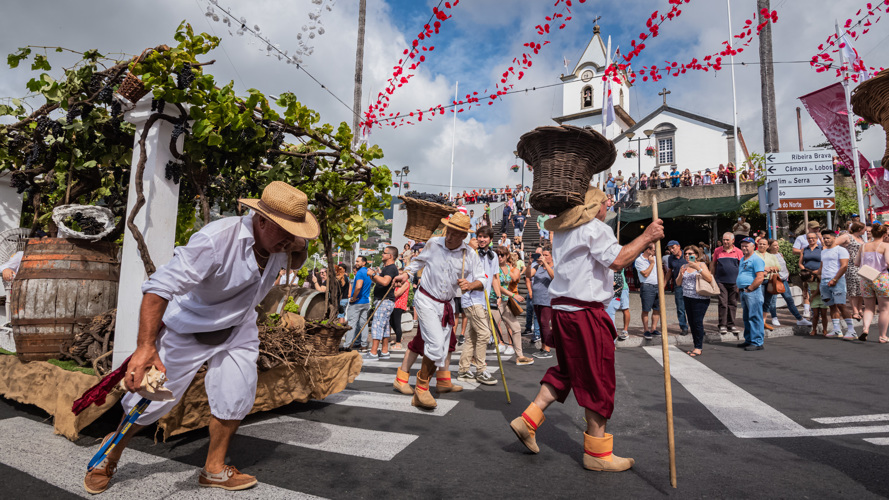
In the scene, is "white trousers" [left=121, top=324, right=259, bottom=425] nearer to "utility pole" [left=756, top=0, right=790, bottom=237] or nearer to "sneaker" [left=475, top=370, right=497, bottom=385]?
"sneaker" [left=475, top=370, right=497, bottom=385]

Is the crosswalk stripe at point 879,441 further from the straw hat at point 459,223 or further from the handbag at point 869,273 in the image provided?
the handbag at point 869,273

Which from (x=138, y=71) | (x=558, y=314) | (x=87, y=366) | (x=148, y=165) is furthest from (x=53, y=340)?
(x=558, y=314)

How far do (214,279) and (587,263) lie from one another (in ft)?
8.15

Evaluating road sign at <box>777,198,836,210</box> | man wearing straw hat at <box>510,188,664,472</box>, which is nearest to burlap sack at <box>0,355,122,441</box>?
man wearing straw hat at <box>510,188,664,472</box>

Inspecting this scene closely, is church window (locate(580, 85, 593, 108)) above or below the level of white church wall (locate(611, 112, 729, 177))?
above

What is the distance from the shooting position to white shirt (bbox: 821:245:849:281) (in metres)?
8.92

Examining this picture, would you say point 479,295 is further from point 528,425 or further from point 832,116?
point 832,116

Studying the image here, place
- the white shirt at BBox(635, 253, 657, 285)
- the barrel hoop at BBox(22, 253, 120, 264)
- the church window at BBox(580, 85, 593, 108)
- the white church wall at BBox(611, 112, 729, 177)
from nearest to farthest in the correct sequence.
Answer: the barrel hoop at BBox(22, 253, 120, 264), the white shirt at BBox(635, 253, 657, 285), the white church wall at BBox(611, 112, 729, 177), the church window at BBox(580, 85, 593, 108)

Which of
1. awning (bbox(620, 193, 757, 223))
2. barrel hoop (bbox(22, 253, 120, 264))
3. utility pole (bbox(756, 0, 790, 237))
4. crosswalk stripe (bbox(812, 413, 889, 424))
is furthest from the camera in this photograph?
awning (bbox(620, 193, 757, 223))

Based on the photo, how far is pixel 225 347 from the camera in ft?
10.1

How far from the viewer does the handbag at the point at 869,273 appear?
316 inches

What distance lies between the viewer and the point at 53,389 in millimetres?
4156

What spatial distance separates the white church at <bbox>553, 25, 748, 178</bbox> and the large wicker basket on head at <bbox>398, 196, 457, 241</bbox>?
30.1 metres

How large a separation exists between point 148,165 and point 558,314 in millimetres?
3777
